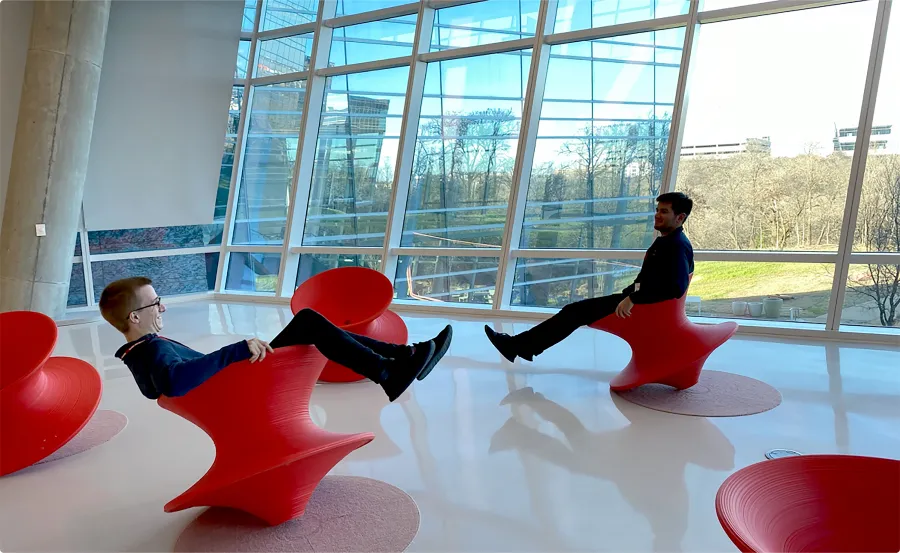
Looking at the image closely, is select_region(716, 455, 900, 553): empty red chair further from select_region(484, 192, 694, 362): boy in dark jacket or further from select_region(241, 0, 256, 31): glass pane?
select_region(241, 0, 256, 31): glass pane

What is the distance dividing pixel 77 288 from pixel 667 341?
7060 mm

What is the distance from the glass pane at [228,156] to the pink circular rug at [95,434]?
569cm

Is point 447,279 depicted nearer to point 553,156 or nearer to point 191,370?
point 553,156

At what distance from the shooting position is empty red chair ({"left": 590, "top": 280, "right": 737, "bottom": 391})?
144 inches

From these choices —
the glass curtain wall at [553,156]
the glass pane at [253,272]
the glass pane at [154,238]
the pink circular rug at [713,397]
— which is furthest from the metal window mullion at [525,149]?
the glass pane at [154,238]

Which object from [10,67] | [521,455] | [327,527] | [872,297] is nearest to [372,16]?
[10,67]

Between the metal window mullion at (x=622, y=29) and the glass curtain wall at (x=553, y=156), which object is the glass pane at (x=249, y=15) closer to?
the glass curtain wall at (x=553, y=156)

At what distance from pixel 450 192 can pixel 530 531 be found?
580cm

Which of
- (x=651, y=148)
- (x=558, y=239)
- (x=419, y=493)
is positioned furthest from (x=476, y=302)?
(x=419, y=493)

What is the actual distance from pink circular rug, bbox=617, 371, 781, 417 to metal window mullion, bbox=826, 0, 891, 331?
201 centimetres

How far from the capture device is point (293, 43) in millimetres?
8820

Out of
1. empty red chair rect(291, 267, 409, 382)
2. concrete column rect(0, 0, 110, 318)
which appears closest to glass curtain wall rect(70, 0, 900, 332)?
concrete column rect(0, 0, 110, 318)

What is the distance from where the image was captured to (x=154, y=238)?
8.27m

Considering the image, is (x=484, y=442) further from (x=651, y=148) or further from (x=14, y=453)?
(x=651, y=148)
